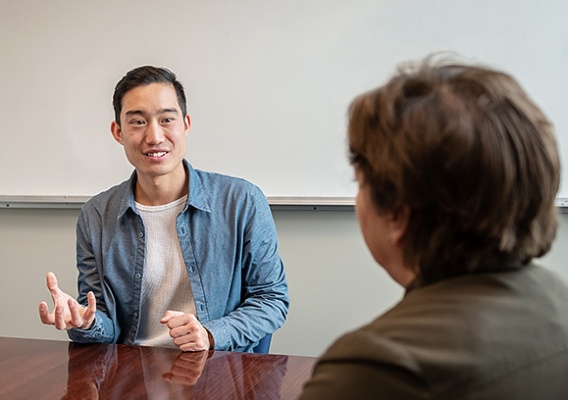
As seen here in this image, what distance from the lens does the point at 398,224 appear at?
753 mm

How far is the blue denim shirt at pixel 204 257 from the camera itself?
186 centimetres

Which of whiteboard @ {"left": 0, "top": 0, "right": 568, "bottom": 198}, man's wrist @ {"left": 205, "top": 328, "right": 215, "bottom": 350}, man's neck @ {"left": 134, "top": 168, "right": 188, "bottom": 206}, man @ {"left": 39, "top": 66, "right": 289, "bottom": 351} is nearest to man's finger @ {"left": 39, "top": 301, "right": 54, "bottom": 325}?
man @ {"left": 39, "top": 66, "right": 289, "bottom": 351}

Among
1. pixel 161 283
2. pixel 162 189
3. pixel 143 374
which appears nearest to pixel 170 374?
pixel 143 374

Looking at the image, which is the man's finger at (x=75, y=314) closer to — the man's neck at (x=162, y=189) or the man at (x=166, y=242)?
the man at (x=166, y=242)

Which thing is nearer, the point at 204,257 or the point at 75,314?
the point at 75,314

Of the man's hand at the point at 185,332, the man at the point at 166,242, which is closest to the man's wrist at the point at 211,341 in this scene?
the man's hand at the point at 185,332

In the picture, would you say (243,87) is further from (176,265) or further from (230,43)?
(176,265)

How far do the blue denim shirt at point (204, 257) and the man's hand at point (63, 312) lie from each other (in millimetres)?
199

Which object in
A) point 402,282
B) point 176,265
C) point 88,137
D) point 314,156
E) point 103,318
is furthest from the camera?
point 88,137

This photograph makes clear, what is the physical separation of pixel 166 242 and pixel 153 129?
0.34 metres

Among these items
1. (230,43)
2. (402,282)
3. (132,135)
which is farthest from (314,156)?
(402,282)

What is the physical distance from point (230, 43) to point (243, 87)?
18 centimetres

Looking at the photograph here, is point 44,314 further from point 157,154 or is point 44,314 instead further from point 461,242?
point 461,242

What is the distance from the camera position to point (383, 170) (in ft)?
2.37
